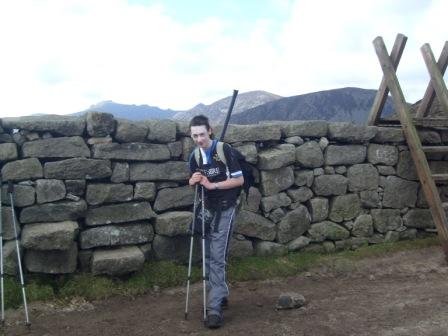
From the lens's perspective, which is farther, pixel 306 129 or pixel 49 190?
pixel 306 129

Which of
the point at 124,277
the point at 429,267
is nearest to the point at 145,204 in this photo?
the point at 124,277

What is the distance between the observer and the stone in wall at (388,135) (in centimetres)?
862

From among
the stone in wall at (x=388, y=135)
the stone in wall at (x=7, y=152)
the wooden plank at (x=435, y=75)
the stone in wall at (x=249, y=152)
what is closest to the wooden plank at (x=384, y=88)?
the wooden plank at (x=435, y=75)

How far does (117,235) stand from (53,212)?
95 cm

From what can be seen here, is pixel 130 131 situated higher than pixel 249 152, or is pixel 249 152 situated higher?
pixel 130 131

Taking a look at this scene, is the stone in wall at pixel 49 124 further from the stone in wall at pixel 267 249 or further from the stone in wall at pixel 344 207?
the stone in wall at pixel 344 207

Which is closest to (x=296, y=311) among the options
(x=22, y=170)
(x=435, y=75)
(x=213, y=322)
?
(x=213, y=322)

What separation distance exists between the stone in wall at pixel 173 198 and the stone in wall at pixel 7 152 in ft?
6.93

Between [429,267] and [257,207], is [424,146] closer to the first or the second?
[429,267]

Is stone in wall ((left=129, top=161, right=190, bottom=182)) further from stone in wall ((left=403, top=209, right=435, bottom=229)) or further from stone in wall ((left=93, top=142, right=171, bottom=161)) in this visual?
stone in wall ((left=403, top=209, right=435, bottom=229))

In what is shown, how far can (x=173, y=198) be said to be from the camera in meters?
7.15

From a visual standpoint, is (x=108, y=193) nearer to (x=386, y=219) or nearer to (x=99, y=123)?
(x=99, y=123)

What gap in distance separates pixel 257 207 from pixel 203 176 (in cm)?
214

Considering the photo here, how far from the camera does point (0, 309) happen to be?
570 centimetres
